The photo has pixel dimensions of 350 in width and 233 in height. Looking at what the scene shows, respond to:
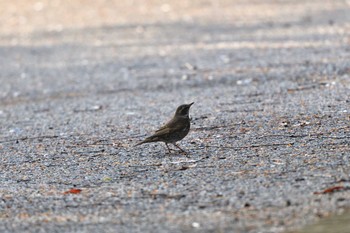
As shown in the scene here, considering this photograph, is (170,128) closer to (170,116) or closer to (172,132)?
(172,132)

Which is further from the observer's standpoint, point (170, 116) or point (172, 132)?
point (170, 116)

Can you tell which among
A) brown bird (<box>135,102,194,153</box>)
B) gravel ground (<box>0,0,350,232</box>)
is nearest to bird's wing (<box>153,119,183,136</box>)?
brown bird (<box>135,102,194,153</box>)

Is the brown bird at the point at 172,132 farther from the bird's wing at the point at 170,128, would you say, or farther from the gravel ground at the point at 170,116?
the gravel ground at the point at 170,116

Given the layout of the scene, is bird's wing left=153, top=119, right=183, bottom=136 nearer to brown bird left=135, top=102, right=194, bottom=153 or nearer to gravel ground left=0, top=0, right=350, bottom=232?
brown bird left=135, top=102, right=194, bottom=153

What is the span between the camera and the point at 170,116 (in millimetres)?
11773

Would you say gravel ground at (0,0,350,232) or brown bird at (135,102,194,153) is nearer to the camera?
gravel ground at (0,0,350,232)

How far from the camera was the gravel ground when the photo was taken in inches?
274

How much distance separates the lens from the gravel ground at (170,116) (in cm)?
696

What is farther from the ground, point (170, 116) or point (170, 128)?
point (170, 128)

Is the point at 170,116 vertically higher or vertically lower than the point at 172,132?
lower

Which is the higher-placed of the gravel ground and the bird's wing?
the bird's wing

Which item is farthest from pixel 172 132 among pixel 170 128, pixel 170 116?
pixel 170 116

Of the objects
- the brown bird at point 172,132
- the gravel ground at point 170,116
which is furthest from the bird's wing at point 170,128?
the gravel ground at point 170,116

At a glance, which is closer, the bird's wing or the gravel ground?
the gravel ground
